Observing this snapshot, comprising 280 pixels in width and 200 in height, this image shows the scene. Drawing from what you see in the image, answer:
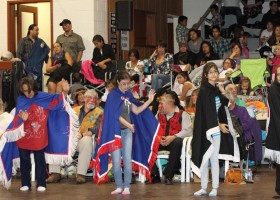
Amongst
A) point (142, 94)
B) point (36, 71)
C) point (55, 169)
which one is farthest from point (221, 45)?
point (55, 169)

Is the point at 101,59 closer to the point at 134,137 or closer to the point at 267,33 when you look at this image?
the point at 267,33

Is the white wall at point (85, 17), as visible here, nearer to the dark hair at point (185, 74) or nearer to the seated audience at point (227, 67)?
the dark hair at point (185, 74)

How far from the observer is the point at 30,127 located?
33.2ft

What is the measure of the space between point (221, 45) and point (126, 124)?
7674 millimetres

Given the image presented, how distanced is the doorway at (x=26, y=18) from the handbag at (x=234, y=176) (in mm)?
7580

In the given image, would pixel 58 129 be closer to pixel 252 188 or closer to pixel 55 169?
pixel 55 169

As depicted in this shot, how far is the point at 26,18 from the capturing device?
18234 mm

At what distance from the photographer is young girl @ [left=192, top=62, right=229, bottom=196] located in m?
9.27

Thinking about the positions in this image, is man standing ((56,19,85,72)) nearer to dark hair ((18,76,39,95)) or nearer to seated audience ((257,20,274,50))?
seated audience ((257,20,274,50))

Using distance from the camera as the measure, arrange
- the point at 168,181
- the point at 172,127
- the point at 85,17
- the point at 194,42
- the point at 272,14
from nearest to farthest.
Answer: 1. the point at 168,181
2. the point at 172,127
3. the point at 85,17
4. the point at 194,42
5. the point at 272,14

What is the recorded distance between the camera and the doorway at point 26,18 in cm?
1734

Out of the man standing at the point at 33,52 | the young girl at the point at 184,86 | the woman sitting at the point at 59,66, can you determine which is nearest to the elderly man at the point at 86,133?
the young girl at the point at 184,86

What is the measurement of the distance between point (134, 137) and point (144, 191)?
746 mm

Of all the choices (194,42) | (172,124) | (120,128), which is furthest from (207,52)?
(120,128)
